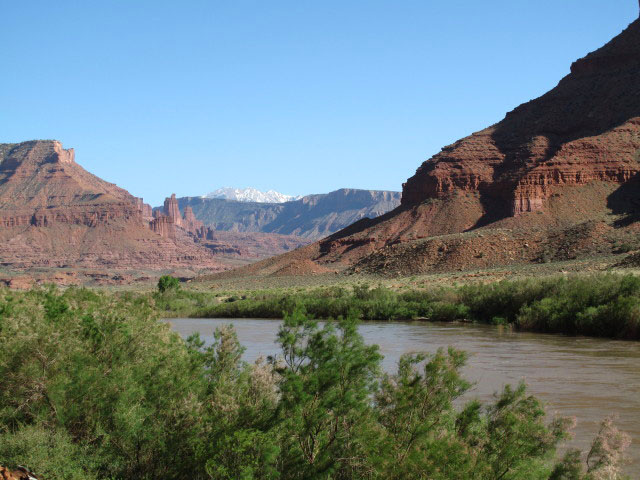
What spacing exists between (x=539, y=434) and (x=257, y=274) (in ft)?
289

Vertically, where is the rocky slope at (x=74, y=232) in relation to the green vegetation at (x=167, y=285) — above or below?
above

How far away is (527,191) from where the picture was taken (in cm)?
8800

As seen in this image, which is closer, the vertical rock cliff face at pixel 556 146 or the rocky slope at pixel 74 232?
the vertical rock cliff face at pixel 556 146

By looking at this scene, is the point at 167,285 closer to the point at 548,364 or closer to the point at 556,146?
the point at 548,364

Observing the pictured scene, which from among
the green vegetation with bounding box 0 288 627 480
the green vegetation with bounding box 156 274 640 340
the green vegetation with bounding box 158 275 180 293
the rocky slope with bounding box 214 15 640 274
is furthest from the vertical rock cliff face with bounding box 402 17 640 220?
the green vegetation with bounding box 0 288 627 480

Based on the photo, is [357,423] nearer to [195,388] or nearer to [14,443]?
[195,388]

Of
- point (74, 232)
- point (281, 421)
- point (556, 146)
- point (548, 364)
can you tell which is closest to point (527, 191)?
point (556, 146)

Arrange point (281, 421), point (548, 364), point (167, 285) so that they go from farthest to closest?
point (167, 285), point (548, 364), point (281, 421)

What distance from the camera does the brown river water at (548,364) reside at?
1759cm

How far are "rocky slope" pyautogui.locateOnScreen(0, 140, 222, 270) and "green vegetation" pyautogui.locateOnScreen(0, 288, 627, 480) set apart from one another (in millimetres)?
149671

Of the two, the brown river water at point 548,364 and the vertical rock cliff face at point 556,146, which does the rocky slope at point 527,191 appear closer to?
the vertical rock cliff face at point 556,146

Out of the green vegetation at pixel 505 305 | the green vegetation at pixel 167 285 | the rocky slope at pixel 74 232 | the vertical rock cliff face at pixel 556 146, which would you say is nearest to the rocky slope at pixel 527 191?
the vertical rock cliff face at pixel 556 146

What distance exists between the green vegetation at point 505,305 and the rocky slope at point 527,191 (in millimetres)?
25384

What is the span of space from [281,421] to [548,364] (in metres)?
17.3
